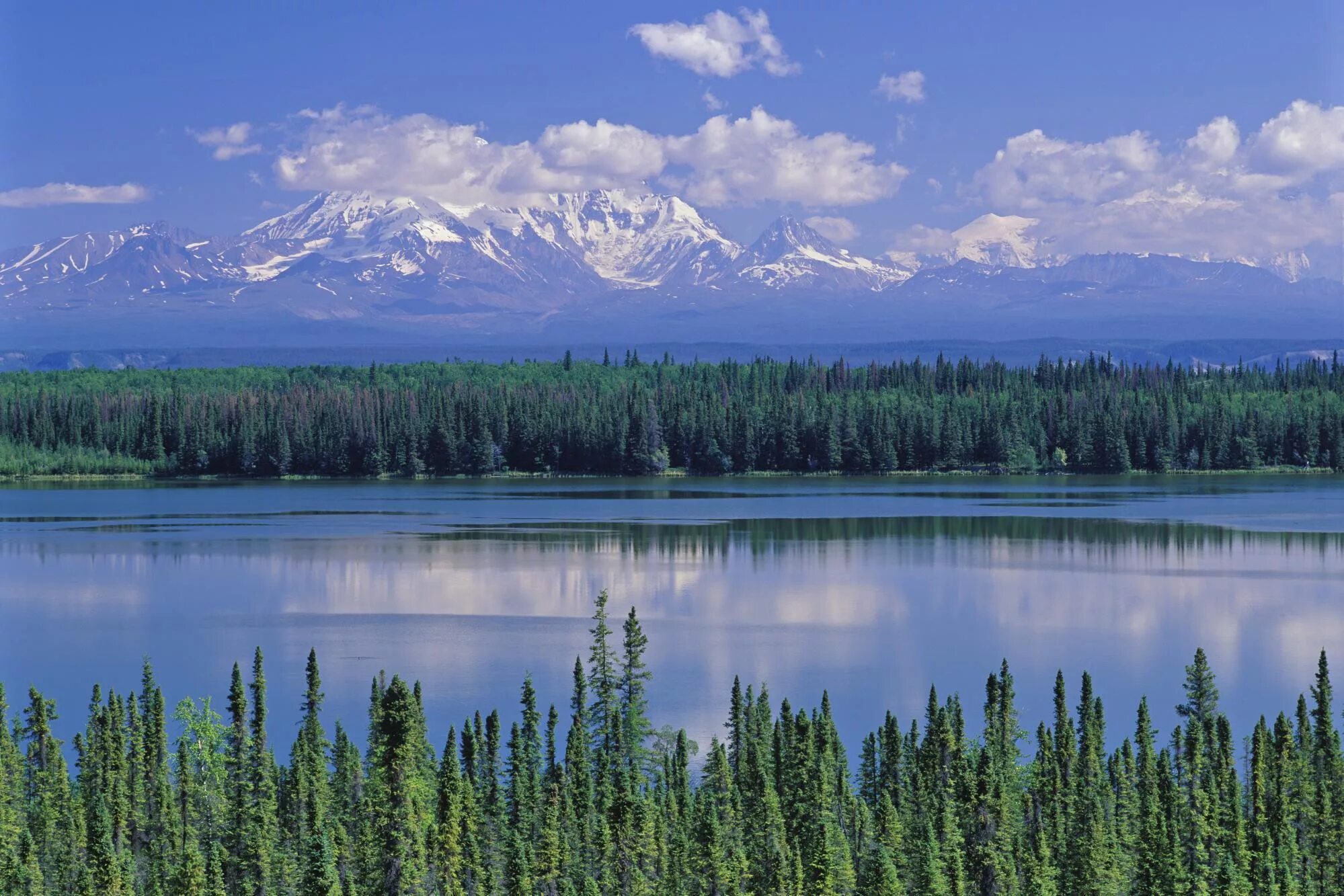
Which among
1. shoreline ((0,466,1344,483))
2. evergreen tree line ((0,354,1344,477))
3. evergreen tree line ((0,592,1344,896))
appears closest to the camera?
evergreen tree line ((0,592,1344,896))

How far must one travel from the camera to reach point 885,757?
33125 mm

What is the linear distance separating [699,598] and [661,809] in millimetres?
Answer: 36584

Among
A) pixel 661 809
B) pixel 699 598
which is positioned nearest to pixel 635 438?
pixel 699 598

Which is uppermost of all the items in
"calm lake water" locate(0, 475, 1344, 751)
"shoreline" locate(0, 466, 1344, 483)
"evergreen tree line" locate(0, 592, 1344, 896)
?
"evergreen tree line" locate(0, 592, 1344, 896)

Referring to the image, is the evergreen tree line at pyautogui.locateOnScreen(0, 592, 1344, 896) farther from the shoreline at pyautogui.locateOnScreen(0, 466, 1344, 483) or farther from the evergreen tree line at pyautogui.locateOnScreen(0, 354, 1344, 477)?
the evergreen tree line at pyautogui.locateOnScreen(0, 354, 1344, 477)

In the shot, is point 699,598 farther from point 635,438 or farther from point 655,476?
point 655,476

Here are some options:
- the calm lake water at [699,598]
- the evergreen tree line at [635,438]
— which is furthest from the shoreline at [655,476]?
the calm lake water at [699,598]

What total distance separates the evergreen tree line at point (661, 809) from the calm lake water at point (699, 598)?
22.5 feet

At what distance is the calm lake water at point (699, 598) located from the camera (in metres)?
47.5

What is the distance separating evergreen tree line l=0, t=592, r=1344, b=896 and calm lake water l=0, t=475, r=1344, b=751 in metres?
6.87

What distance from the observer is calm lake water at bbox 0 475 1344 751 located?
4747 cm

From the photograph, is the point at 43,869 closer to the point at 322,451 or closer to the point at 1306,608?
the point at 1306,608

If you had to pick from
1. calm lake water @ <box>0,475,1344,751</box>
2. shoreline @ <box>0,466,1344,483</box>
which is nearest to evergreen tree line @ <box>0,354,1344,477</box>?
shoreline @ <box>0,466,1344,483</box>

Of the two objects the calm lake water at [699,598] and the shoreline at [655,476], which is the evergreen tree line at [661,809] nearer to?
the calm lake water at [699,598]
